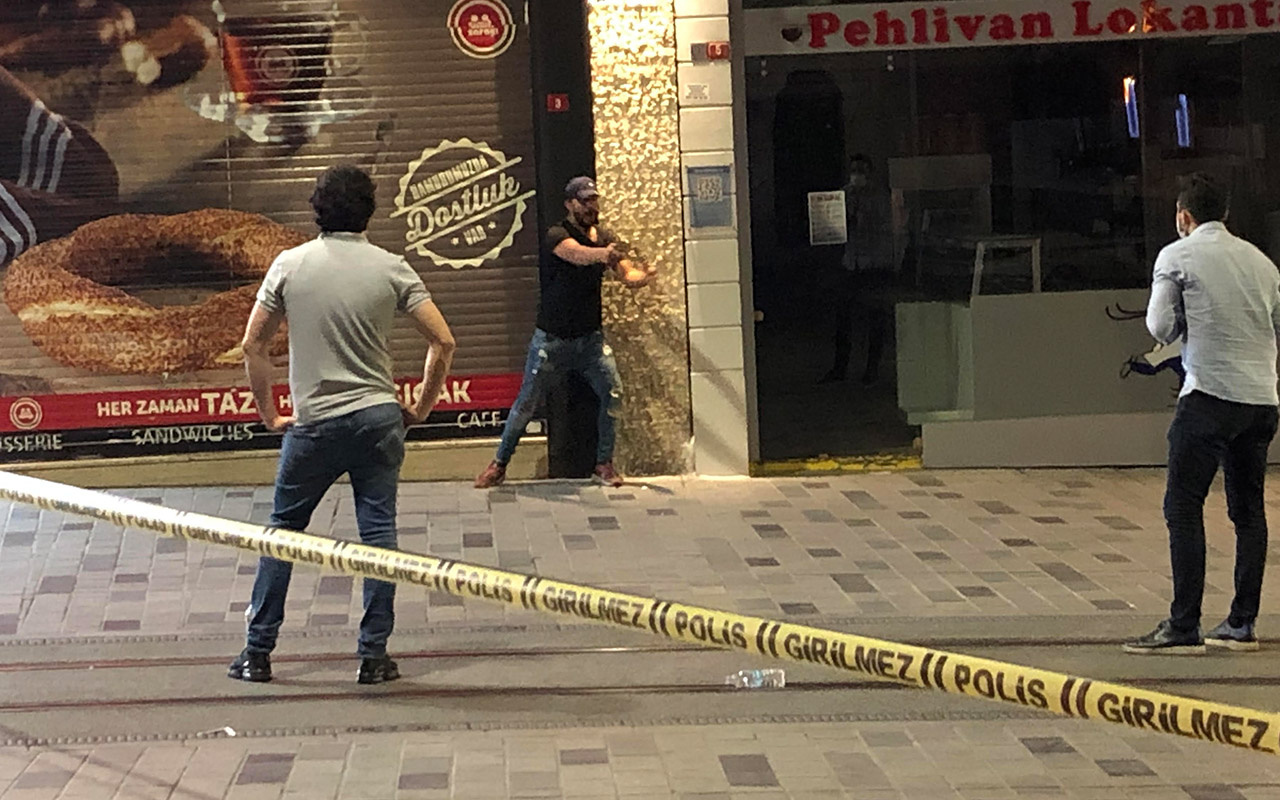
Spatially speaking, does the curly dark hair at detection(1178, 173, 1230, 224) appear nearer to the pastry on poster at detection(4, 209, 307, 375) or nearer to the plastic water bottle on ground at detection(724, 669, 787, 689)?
the plastic water bottle on ground at detection(724, 669, 787, 689)

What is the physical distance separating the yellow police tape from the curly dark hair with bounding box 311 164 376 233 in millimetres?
1266

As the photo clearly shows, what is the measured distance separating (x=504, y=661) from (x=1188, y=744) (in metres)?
2.54

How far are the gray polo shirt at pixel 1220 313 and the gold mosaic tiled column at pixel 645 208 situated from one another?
3960mm

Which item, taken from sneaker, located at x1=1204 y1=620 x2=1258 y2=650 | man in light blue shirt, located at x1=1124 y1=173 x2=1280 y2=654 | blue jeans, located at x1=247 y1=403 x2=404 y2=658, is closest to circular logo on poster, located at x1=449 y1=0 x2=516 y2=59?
blue jeans, located at x1=247 y1=403 x2=404 y2=658

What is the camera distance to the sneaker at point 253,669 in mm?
6094

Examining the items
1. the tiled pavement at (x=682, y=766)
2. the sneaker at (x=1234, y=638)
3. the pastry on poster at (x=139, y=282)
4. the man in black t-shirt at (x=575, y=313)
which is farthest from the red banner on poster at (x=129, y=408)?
the sneaker at (x=1234, y=638)

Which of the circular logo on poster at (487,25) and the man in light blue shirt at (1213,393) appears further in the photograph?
the circular logo on poster at (487,25)

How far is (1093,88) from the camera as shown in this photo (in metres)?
10.3

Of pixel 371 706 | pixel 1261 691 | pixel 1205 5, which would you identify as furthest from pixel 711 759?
pixel 1205 5

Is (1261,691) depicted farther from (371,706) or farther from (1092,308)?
(1092,308)

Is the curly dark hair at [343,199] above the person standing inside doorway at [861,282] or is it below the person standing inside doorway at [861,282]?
above

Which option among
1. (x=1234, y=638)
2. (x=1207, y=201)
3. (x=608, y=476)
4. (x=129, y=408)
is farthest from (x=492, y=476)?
(x=1207, y=201)

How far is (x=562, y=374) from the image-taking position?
9.45 metres

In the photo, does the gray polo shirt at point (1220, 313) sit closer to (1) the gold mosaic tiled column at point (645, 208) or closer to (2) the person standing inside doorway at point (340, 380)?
(2) the person standing inside doorway at point (340, 380)
